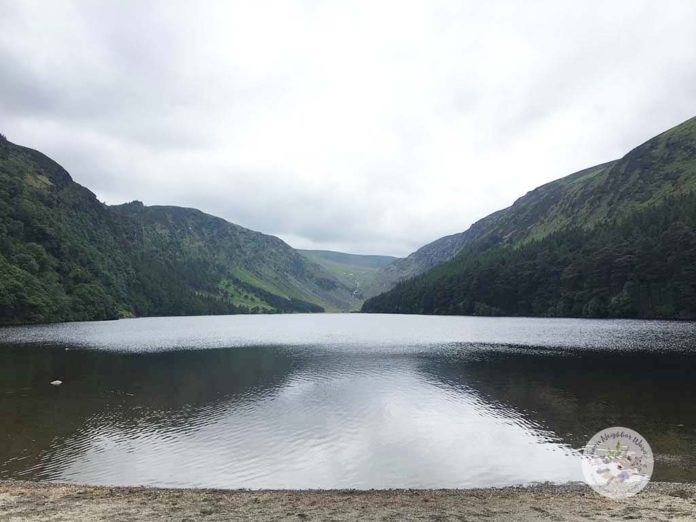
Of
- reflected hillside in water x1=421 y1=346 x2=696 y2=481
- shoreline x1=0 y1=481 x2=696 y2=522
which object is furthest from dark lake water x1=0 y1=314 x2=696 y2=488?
shoreline x1=0 y1=481 x2=696 y2=522

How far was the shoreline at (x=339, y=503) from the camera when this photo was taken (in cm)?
1953

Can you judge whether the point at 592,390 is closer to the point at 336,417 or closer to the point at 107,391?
the point at 336,417

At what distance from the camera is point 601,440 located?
3316 cm

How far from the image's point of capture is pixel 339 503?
21891 millimetres

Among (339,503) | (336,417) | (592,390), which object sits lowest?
(336,417)

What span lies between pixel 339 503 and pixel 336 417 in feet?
64.0

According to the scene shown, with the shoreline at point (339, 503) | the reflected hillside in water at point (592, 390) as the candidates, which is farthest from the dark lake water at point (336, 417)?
the shoreline at point (339, 503)

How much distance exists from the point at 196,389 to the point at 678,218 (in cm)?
20372

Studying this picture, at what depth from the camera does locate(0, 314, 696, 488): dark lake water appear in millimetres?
28156

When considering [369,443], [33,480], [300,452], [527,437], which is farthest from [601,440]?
[33,480]

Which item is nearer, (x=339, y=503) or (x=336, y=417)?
(x=339, y=503)

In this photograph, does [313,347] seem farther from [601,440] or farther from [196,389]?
[601,440]

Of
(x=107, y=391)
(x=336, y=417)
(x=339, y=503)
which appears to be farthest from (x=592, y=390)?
(x=107, y=391)

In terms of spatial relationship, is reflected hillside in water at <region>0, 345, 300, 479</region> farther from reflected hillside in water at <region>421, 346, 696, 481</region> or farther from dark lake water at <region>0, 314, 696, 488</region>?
reflected hillside in water at <region>421, 346, 696, 481</region>
